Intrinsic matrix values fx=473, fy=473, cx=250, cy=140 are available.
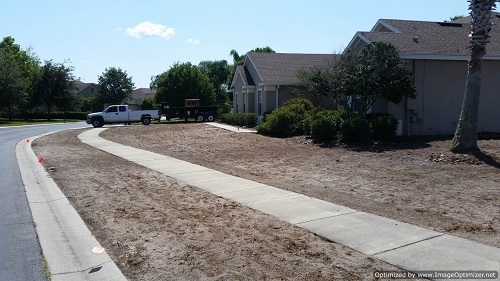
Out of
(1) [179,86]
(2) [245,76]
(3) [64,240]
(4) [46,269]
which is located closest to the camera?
(4) [46,269]

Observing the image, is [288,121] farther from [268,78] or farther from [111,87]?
[111,87]

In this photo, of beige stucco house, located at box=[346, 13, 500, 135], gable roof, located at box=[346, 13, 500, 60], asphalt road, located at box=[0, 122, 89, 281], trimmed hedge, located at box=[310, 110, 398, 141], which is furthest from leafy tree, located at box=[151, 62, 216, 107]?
asphalt road, located at box=[0, 122, 89, 281]

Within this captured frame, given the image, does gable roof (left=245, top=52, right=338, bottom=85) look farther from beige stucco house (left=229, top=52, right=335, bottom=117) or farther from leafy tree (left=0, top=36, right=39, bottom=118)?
leafy tree (left=0, top=36, right=39, bottom=118)

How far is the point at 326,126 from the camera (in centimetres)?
1961

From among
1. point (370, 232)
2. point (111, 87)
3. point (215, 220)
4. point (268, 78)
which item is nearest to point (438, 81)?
point (268, 78)

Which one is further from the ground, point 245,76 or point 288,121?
point 245,76

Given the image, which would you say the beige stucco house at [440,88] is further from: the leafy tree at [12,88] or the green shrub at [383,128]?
the leafy tree at [12,88]

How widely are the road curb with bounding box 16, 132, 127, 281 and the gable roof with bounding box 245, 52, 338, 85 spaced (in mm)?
21199

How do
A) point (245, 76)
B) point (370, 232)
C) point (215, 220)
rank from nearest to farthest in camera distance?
point (370, 232), point (215, 220), point (245, 76)

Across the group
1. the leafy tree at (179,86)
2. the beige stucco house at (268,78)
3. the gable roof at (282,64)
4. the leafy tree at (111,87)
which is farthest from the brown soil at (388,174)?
the leafy tree at (111,87)

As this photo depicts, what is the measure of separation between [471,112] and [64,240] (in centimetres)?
1220

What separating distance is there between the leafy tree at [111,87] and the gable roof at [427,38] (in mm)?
54974

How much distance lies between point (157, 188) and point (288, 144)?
1018 cm

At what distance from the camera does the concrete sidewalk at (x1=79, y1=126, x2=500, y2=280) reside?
5.52 metres
